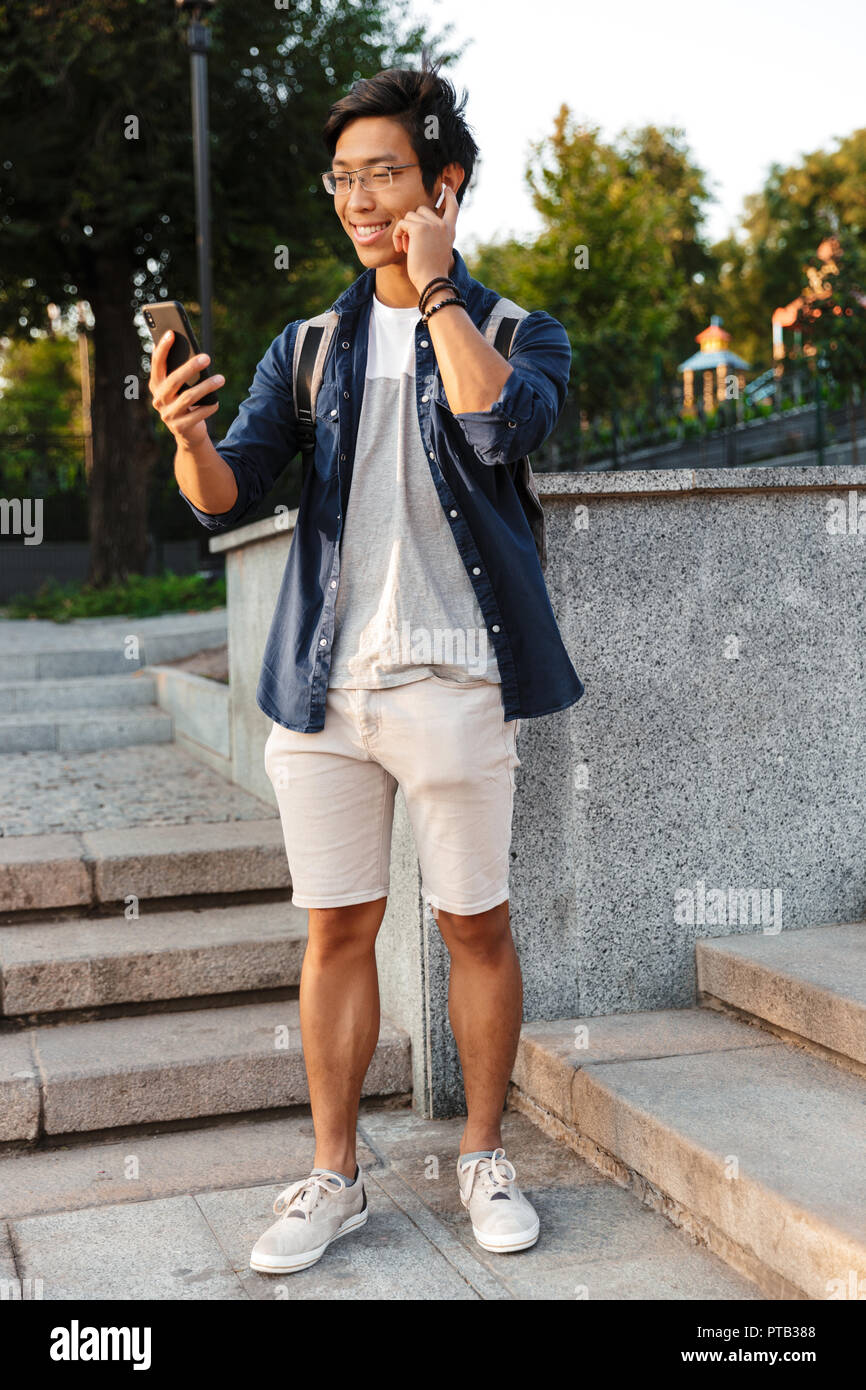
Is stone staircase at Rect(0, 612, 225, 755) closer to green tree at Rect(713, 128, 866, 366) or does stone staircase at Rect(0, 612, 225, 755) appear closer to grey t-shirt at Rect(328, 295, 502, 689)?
grey t-shirt at Rect(328, 295, 502, 689)

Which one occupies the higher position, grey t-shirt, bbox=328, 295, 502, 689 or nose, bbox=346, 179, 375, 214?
nose, bbox=346, 179, 375, 214

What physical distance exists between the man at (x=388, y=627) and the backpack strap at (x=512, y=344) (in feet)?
0.09

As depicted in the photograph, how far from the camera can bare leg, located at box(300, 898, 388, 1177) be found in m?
2.80

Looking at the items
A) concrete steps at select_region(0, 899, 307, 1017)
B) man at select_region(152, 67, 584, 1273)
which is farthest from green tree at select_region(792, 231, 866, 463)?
man at select_region(152, 67, 584, 1273)

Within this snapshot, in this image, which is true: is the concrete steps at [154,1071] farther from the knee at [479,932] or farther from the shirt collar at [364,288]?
the shirt collar at [364,288]

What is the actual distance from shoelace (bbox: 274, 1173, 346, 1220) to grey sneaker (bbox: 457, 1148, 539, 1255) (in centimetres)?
29

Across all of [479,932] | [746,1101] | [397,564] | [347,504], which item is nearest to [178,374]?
[347,504]

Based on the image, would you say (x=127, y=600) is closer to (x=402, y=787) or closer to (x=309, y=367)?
(x=309, y=367)

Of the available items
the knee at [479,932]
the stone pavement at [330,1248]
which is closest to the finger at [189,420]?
the knee at [479,932]

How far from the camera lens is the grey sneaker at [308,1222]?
8.71 feet

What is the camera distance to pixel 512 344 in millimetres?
2633

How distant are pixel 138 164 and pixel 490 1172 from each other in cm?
1253

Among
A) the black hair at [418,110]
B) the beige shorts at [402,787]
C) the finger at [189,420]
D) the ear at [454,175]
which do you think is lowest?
the beige shorts at [402,787]

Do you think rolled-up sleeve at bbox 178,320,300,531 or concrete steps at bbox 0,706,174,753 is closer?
rolled-up sleeve at bbox 178,320,300,531
